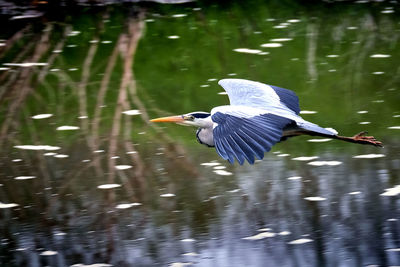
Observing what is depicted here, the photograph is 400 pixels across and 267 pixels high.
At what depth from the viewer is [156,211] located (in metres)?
5.43

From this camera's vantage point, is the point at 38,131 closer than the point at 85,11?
Yes

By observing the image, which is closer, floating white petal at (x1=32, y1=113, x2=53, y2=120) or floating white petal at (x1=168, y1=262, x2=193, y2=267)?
floating white petal at (x1=168, y1=262, x2=193, y2=267)

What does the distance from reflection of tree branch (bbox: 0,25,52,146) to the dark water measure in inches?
1.2

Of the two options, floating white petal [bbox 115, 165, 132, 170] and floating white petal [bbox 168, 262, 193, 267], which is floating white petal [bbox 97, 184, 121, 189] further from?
floating white petal [bbox 168, 262, 193, 267]

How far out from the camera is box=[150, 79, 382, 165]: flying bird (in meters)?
4.13

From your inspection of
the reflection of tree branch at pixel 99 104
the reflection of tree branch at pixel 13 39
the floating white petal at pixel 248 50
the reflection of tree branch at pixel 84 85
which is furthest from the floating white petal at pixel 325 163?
the reflection of tree branch at pixel 13 39

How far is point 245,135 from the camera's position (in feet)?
13.9

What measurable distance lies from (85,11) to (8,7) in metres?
1.21

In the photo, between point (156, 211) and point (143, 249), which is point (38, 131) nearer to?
point (156, 211)

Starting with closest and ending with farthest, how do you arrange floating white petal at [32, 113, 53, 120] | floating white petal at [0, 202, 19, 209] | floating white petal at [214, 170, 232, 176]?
floating white petal at [0, 202, 19, 209], floating white petal at [214, 170, 232, 176], floating white petal at [32, 113, 53, 120]

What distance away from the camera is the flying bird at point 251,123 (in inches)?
163

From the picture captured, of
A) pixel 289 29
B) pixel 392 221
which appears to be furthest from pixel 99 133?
pixel 289 29

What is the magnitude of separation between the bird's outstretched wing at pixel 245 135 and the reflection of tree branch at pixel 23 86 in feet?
11.0

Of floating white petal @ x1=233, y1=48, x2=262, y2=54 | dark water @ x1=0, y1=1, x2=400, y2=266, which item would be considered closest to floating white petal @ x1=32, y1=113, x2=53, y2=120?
dark water @ x1=0, y1=1, x2=400, y2=266
